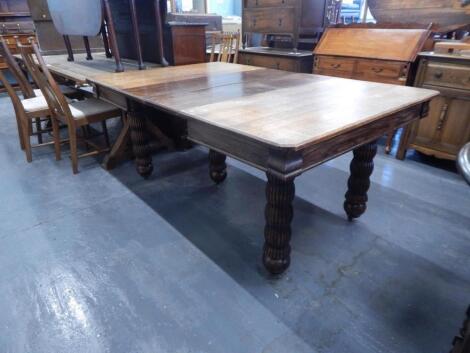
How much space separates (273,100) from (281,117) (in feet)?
0.90

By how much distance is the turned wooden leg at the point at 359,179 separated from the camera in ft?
5.62

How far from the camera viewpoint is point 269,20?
3.61 meters

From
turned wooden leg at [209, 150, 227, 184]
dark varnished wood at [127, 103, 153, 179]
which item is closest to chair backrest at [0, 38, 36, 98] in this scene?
dark varnished wood at [127, 103, 153, 179]

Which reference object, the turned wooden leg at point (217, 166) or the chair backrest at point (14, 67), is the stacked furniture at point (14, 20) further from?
the turned wooden leg at point (217, 166)

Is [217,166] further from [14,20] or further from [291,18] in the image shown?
[14,20]

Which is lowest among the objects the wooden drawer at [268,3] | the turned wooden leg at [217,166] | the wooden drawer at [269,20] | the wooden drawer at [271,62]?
the turned wooden leg at [217,166]

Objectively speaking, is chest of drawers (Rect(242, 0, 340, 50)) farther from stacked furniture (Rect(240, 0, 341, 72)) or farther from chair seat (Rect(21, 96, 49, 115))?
chair seat (Rect(21, 96, 49, 115))

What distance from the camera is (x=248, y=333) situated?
51.1 inches

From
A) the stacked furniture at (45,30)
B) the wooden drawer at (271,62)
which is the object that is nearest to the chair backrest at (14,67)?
the stacked furniture at (45,30)

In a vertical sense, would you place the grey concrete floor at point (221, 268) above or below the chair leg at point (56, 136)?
below

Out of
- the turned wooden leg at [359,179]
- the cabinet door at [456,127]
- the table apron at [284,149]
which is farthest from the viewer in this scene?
the cabinet door at [456,127]

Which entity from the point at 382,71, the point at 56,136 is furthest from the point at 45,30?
the point at 382,71

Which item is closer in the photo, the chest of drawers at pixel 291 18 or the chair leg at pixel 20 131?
the chair leg at pixel 20 131

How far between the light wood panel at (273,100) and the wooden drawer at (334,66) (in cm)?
119
